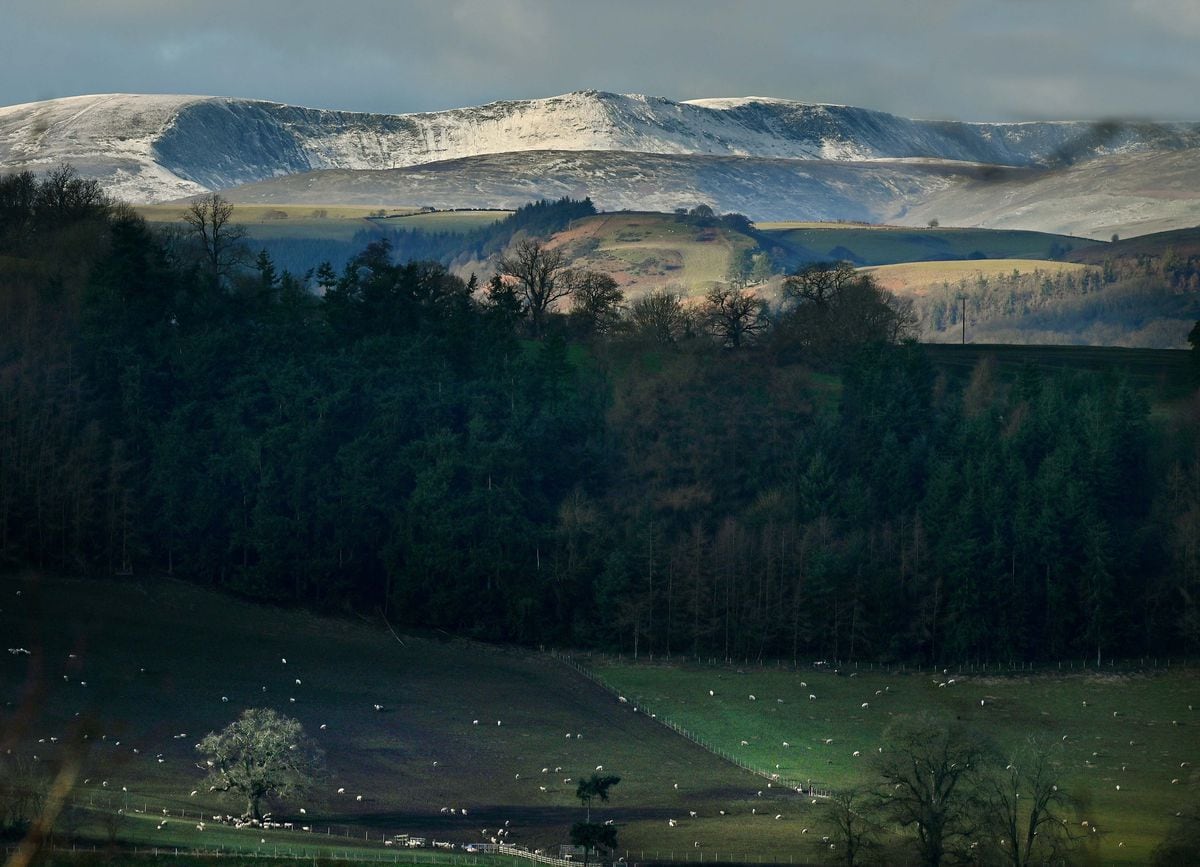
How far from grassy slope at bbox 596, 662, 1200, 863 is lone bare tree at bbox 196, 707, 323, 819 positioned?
24543mm

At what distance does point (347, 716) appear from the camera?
92688 mm

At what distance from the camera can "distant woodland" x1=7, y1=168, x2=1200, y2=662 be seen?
113 m

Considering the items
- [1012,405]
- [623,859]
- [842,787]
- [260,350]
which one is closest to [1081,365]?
[1012,405]

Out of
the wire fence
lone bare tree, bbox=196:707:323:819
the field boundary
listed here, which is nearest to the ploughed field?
the field boundary

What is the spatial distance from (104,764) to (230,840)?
12632mm

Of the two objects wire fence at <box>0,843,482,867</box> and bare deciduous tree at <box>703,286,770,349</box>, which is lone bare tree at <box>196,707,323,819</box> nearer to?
wire fence at <box>0,843,482,867</box>

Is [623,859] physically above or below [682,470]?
below

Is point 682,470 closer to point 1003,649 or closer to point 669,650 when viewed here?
point 669,650

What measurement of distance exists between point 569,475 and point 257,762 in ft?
181

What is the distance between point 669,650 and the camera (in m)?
113

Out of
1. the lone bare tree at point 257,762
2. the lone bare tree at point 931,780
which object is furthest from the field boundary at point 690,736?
the lone bare tree at point 257,762

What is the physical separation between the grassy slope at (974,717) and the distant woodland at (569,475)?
6542 millimetres

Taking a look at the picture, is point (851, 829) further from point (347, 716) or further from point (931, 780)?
point (347, 716)

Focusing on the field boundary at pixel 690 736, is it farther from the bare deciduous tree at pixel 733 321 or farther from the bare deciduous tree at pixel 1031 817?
the bare deciduous tree at pixel 733 321
